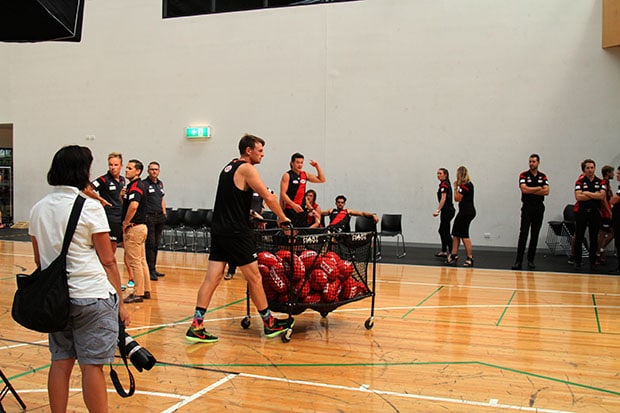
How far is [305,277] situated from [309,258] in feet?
0.66

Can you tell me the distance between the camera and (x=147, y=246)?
30.3 ft

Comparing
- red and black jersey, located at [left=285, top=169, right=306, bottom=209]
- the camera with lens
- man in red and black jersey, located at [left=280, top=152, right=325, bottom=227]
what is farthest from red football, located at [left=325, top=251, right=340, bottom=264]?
the camera with lens

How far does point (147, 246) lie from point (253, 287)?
13.8ft

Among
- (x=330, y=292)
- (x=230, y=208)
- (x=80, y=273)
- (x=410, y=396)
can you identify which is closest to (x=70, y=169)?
(x=80, y=273)

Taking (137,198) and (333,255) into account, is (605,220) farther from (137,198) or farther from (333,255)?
(137,198)

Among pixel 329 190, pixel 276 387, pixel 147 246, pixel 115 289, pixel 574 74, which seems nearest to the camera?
pixel 115 289

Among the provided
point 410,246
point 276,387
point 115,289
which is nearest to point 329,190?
point 410,246

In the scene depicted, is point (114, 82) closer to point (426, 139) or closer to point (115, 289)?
point (426, 139)

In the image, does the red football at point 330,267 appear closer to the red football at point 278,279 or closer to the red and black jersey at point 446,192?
the red football at point 278,279

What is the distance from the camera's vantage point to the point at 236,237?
549cm

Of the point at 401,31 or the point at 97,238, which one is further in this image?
the point at 401,31

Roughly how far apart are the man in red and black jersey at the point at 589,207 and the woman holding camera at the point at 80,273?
9568 millimetres

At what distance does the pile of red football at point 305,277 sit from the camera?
5.66m

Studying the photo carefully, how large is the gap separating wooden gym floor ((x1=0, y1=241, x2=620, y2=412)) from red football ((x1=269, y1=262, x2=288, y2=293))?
0.50 meters
